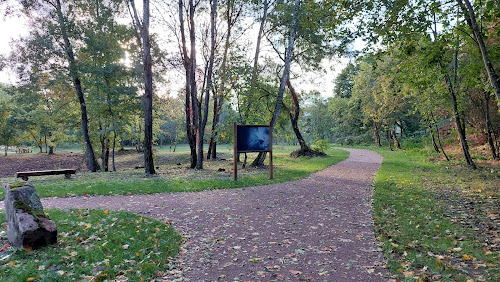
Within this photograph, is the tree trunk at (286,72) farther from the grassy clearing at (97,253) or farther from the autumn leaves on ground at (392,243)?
the grassy clearing at (97,253)

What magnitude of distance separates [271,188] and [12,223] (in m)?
7.33

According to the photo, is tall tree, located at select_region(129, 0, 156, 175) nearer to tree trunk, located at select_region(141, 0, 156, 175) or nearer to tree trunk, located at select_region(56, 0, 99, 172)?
tree trunk, located at select_region(141, 0, 156, 175)

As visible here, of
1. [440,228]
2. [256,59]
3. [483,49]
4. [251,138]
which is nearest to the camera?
[440,228]

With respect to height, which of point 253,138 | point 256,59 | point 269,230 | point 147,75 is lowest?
point 269,230

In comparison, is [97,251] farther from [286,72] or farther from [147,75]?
[286,72]

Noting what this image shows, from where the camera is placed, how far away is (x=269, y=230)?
18.3 feet

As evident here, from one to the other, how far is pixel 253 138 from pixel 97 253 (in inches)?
325

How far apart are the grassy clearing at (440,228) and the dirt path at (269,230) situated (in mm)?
358

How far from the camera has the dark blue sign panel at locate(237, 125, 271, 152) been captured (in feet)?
38.4

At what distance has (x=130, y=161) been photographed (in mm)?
28250

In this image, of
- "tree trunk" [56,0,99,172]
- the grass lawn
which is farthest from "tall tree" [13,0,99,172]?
the grass lawn

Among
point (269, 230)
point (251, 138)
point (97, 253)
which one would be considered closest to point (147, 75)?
point (251, 138)

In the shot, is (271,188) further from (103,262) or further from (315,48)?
(315,48)

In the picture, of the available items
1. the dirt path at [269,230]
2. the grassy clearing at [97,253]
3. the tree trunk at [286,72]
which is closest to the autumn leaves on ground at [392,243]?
the grassy clearing at [97,253]
